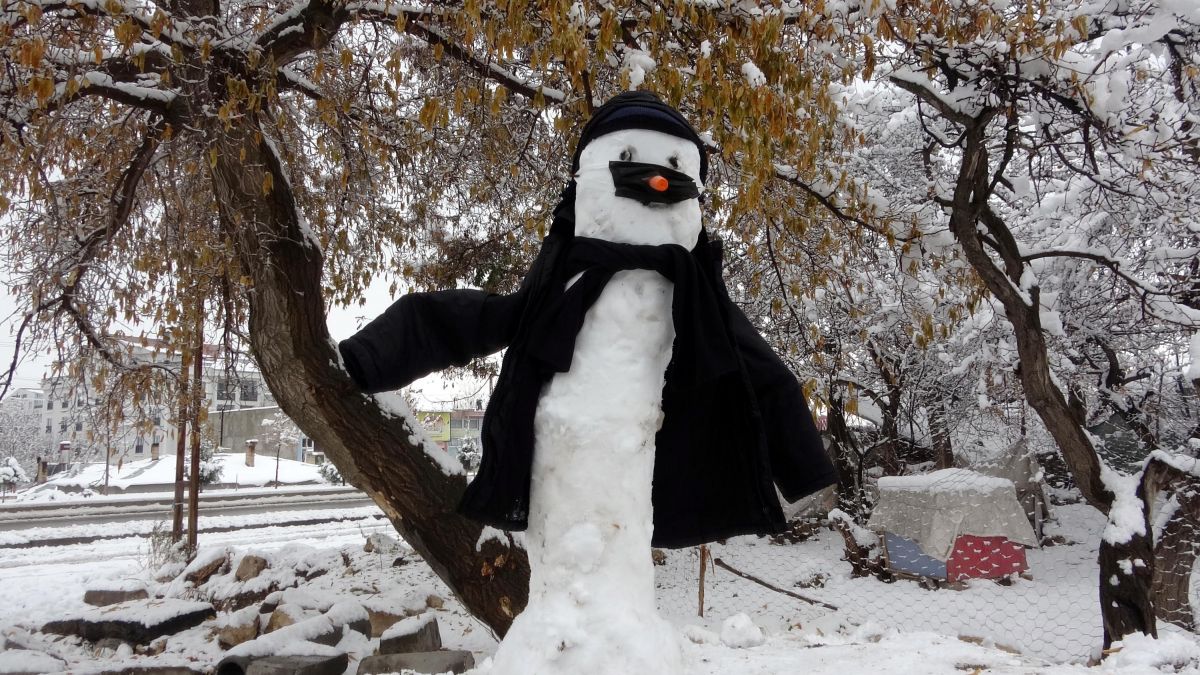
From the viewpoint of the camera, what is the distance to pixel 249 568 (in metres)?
7.18

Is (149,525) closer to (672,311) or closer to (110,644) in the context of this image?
(110,644)

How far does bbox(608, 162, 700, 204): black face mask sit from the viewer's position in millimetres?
1849

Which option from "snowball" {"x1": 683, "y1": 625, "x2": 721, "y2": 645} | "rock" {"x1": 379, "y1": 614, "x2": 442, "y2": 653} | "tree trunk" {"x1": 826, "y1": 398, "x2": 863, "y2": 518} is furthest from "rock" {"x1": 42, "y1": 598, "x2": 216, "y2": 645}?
"tree trunk" {"x1": 826, "y1": 398, "x2": 863, "y2": 518}

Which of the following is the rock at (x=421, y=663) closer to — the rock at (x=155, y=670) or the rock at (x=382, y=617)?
the rock at (x=155, y=670)

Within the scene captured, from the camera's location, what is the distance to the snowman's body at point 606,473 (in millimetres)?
1568

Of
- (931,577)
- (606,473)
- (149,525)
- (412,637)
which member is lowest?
(149,525)

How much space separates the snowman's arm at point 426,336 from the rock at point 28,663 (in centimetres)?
460

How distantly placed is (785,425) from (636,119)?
2.93 ft

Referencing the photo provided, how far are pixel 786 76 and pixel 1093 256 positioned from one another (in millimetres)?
3401

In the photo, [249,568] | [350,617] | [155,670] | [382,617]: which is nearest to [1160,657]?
[350,617]

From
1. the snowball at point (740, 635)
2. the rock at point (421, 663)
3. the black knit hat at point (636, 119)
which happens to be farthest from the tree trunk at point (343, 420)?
the black knit hat at point (636, 119)

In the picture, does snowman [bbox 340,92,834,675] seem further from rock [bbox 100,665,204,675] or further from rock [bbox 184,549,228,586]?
rock [bbox 184,549,228,586]

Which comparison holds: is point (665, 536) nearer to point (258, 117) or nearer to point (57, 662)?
point (258, 117)

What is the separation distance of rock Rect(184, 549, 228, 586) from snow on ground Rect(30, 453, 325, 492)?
56.6 ft
